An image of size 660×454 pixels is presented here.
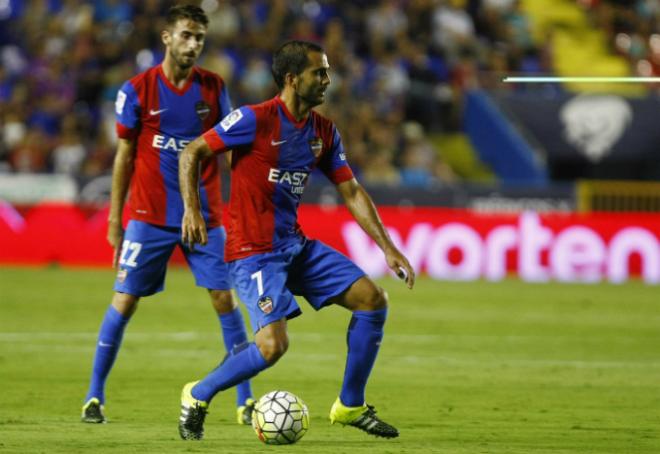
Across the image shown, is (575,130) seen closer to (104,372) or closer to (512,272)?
(512,272)

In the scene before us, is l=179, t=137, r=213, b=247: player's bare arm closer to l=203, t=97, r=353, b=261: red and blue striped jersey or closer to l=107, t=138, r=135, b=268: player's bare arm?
l=203, t=97, r=353, b=261: red and blue striped jersey

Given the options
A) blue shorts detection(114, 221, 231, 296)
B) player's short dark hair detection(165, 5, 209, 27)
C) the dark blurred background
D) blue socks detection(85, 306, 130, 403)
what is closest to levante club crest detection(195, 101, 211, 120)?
Result: player's short dark hair detection(165, 5, 209, 27)

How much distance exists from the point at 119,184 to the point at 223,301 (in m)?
0.98

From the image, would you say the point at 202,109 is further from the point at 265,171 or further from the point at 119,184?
the point at 265,171

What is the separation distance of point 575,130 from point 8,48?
1073 centimetres

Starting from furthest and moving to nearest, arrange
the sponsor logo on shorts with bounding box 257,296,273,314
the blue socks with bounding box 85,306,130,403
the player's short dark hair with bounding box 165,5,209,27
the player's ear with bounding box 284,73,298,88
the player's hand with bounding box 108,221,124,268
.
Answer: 1. the player's hand with bounding box 108,221,124,268
2. the blue socks with bounding box 85,306,130,403
3. the player's short dark hair with bounding box 165,5,209,27
4. the player's ear with bounding box 284,73,298,88
5. the sponsor logo on shorts with bounding box 257,296,273,314

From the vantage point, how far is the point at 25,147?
20.7m

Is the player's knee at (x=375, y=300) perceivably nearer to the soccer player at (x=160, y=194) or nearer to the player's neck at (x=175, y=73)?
the soccer player at (x=160, y=194)

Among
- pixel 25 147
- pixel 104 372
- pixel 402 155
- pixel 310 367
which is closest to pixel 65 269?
pixel 25 147

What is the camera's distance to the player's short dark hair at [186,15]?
7.84m

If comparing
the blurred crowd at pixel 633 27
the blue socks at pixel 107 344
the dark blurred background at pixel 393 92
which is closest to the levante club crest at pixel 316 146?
the blue socks at pixel 107 344

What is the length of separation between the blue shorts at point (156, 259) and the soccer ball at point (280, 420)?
1.21 m

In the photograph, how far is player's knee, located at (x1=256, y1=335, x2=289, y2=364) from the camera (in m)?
6.97

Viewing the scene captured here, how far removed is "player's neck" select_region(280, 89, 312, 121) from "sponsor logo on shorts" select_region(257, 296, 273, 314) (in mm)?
1054
